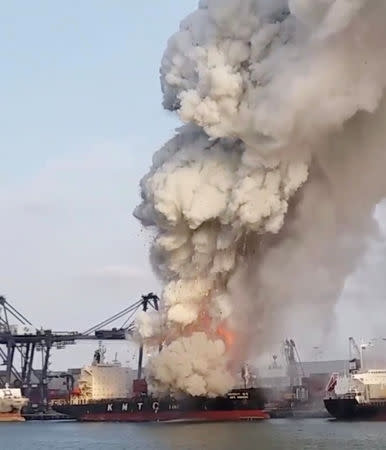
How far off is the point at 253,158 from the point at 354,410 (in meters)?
44.2

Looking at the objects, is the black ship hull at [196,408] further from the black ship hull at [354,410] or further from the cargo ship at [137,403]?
the black ship hull at [354,410]

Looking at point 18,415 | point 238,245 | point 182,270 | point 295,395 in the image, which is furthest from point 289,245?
point 18,415

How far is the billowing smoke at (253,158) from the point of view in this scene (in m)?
53.1

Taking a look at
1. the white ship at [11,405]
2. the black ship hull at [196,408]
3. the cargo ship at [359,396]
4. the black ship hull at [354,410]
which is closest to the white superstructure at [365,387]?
the cargo ship at [359,396]

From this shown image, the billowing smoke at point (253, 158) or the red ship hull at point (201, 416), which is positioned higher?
the billowing smoke at point (253, 158)

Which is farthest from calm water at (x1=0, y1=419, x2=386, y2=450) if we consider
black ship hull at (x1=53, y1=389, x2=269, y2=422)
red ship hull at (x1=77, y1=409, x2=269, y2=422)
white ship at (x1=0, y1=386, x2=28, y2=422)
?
white ship at (x1=0, y1=386, x2=28, y2=422)

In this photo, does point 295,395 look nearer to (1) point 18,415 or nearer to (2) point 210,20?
(1) point 18,415

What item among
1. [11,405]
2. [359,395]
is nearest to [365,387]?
[359,395]

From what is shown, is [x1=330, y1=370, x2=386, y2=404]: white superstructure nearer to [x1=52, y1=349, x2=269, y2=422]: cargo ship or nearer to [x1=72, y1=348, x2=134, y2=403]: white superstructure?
[x1=52, y1=349, x2=269, y2=422]: cargo ship

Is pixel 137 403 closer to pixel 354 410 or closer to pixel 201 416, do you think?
pixel 201 416

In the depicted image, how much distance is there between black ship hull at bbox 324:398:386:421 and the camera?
93.1 metres

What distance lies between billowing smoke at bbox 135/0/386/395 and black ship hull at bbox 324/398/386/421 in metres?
24.2

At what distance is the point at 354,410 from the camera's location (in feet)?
310

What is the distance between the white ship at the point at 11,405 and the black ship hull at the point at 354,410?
184 ft
